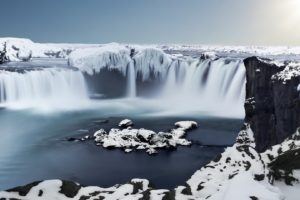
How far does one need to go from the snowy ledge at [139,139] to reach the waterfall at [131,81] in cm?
3521

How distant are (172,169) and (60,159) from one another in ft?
42.1

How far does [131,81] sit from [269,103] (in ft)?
152

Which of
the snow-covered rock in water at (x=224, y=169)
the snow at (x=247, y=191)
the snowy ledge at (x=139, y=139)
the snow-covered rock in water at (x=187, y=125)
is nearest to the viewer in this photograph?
the snow at (x=247, y=191)

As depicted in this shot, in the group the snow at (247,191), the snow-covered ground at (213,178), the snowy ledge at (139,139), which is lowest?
the snowy ledge at (139,139)

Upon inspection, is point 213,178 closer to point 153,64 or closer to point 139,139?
point 139,139

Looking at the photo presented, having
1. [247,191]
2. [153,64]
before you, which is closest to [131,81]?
[153,64]

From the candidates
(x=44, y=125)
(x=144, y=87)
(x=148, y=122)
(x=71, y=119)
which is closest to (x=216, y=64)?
(x=144, y=87)

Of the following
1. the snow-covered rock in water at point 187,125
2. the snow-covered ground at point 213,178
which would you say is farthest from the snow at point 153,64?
the snow-covered ground at point 213,178

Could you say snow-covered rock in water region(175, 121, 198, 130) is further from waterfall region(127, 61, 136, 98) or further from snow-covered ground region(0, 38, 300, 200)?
waterfall region(127, 61, 136, 98)

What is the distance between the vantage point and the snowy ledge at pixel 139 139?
146 ft

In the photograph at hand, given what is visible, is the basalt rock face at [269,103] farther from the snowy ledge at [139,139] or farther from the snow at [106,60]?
the snow at [106,60]

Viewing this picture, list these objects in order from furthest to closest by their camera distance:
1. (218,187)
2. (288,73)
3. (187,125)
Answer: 1. (187,125)
2. (288,73)
3. (218,187)

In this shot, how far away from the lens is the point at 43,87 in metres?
76.9

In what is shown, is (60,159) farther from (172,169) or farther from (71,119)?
(71,119)
